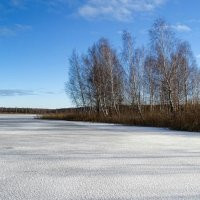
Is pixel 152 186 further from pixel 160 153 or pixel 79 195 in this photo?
pixel 160 153

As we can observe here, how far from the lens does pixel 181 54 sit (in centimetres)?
2961

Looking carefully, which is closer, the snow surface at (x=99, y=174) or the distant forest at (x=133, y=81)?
the snow surface at (x=99, y=174)

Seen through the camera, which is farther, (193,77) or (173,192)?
(193,77)

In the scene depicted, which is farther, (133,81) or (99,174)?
(133,81)

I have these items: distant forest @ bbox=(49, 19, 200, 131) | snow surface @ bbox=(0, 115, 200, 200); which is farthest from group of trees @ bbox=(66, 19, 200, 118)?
snow surface @ bbox=(0, 115, 200, 200)

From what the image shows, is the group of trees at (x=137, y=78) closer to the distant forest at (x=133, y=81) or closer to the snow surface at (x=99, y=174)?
the distant forest at (x=133, y=81)

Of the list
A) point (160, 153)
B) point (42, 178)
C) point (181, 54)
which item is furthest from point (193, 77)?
point (42, 178)

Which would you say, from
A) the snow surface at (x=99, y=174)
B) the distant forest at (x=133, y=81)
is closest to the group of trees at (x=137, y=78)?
the distant forest at (x=133, y=81)

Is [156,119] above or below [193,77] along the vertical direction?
below

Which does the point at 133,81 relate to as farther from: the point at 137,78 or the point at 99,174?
the point at 99,174

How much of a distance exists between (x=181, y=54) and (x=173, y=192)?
27.3 meters

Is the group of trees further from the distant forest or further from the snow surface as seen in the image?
the snow surface

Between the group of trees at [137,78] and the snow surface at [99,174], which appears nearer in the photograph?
the snow surface at [99,174]

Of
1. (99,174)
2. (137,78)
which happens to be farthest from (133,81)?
(99,174)
